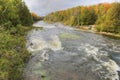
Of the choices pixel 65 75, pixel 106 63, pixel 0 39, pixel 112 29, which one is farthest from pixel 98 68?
pixel 112 29

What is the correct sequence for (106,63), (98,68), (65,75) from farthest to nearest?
(106,63), (98,68), (65,75)

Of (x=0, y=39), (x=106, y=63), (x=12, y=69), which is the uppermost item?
(x=0, y=39)

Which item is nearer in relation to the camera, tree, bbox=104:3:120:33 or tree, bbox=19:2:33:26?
tree, bbox=104:3:120:33

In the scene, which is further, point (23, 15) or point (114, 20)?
point (23, 15)

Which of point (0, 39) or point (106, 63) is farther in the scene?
point (106, 63)

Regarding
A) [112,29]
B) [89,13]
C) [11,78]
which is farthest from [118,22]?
[11,78]

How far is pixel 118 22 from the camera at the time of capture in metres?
55.4

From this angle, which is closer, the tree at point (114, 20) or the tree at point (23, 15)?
the tree at point (114, 20)

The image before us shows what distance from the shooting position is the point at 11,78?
14.1 m

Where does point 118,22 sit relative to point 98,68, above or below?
above

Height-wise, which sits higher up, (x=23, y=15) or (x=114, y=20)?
(x=23, y=15)


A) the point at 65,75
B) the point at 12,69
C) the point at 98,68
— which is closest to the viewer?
the point at 12,69

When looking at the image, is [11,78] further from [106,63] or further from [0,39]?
[106,63]

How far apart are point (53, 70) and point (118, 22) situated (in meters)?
41.8
